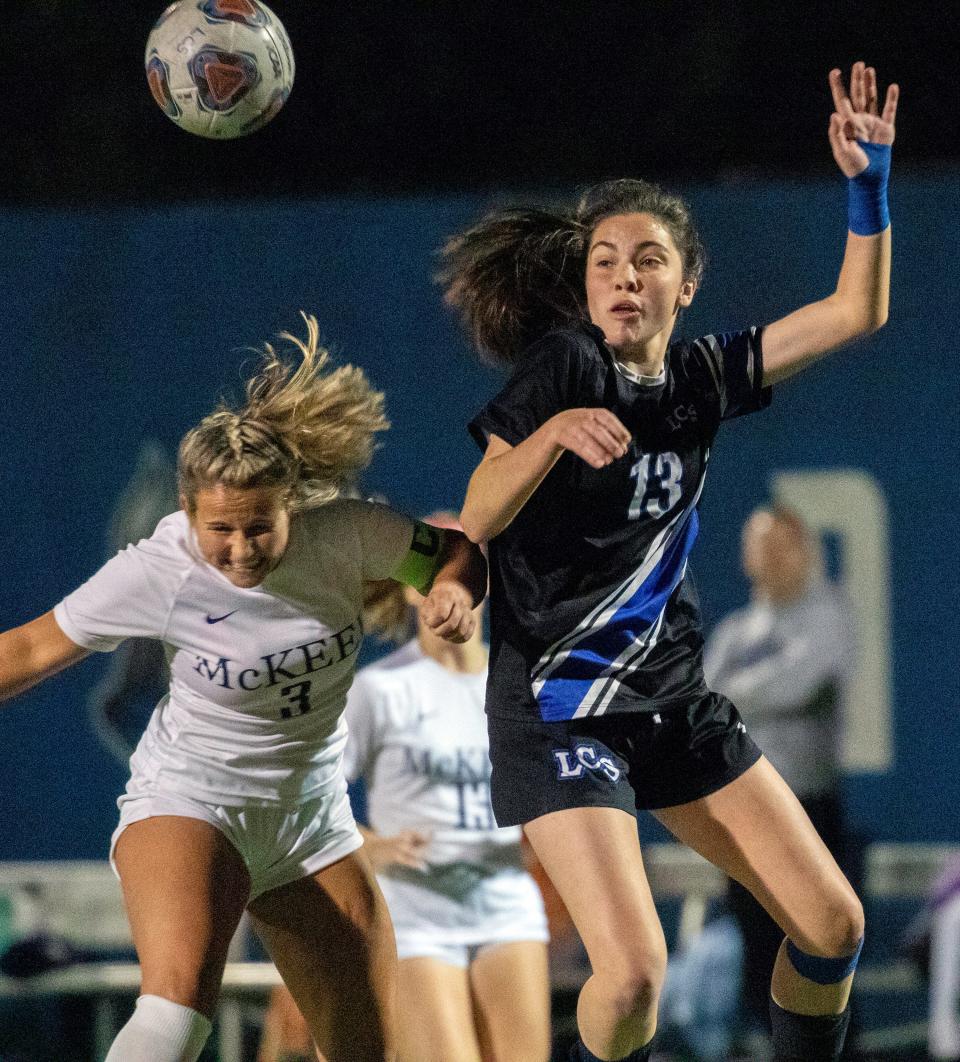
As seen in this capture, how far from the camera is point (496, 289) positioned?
3.59 meters

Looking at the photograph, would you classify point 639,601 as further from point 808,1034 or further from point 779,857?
point 808,1034

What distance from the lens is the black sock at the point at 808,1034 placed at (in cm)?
347

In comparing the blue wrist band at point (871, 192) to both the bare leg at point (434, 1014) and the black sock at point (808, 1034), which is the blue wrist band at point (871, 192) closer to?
the black sock at point (808, 1034)

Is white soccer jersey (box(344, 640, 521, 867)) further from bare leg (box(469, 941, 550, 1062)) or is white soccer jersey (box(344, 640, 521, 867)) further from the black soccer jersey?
the black soccer jersey

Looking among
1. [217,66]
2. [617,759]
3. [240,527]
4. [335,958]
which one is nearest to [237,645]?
[240,527]

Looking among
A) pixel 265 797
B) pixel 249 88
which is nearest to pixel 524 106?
pixel 249 88

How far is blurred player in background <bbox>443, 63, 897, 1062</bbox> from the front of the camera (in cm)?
321

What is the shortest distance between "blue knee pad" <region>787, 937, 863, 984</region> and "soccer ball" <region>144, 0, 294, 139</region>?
2173 millimetres

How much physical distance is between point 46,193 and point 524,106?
2225 mm

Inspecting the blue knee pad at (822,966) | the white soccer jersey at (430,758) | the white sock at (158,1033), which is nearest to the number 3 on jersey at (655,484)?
the blue knee pad at (822,966)

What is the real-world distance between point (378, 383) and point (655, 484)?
333 centimetres

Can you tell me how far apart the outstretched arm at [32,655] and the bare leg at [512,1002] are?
1.51 m

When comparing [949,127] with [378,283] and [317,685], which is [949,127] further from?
[317,685]

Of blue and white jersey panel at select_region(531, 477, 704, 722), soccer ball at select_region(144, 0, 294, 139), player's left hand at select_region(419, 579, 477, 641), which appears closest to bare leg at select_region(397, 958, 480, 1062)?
blue and white jersey panel at select_region(531, 477, 704, 722)
